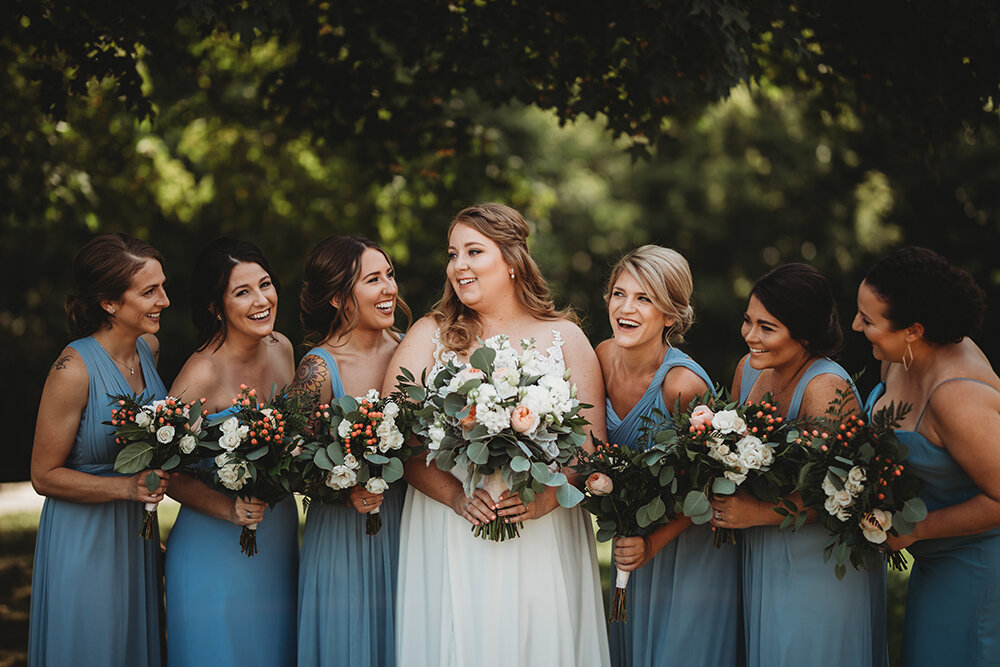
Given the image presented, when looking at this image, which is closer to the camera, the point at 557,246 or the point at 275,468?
the point at 275,468

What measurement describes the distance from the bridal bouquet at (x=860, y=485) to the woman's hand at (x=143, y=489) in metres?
3.29

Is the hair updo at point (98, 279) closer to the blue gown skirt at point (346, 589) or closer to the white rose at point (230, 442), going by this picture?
the white rose at point (230, 442)

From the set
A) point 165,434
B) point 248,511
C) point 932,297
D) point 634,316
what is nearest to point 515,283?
point 634,316

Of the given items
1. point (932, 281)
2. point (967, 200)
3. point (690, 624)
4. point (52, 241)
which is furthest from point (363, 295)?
point (967, 200)

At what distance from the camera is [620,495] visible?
429cm

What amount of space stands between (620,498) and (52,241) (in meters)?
11.7

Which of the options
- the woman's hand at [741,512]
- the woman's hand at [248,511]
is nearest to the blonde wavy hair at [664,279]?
the woman's hand at [741,512]

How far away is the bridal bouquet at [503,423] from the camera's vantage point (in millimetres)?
3996

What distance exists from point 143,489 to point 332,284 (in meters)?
1.58

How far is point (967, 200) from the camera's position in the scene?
17844 millimetres

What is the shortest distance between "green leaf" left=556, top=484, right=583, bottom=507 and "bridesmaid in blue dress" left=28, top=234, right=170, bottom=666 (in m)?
2.12

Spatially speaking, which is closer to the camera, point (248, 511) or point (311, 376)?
point (248, 511)

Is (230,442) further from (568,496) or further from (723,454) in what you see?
(723,454)

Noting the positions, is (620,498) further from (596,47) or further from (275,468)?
(596,47)
